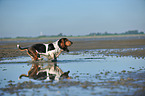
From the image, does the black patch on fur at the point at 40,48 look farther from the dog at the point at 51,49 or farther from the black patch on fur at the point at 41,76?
the black patch on fur at the point at 41,76

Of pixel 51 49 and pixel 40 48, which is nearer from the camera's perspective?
pixel 51 49

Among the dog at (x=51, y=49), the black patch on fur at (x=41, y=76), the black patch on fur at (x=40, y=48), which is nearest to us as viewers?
the black patch on fur at (x=41, y=76)

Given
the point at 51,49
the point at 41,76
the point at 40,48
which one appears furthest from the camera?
the point at 40,48

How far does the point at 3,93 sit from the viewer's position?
34.0 ft

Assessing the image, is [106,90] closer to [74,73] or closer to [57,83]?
[57,83]

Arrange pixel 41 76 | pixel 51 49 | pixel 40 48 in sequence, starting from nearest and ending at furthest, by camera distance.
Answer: pixel 41 76
pixel 51 49
pixel 40 48

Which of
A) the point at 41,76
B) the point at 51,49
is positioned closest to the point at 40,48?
the point at 51,49

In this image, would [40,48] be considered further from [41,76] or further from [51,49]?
[41,76]

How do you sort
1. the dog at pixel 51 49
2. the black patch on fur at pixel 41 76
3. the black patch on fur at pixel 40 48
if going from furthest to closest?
1. the black patch on fur at pixel 40 48
2. the dog at pixel 51 49
3. the black patch on fur at pixel 41 76

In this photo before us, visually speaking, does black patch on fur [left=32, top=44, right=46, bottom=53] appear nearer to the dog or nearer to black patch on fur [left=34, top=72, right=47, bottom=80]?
the dog

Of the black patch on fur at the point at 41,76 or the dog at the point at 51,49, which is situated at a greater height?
the dog at the point at 51,49

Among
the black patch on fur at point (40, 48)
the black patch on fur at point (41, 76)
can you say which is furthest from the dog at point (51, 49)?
the black patch on fur at point (41, 76)

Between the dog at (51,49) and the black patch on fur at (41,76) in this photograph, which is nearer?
the black patch on fur at (41,76)

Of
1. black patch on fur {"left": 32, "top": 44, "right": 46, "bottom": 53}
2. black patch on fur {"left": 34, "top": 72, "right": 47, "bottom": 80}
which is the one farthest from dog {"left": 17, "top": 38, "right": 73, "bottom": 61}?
black patch on fur {"left": 34, "top": 72, "right": 47, "bottom": 80}
